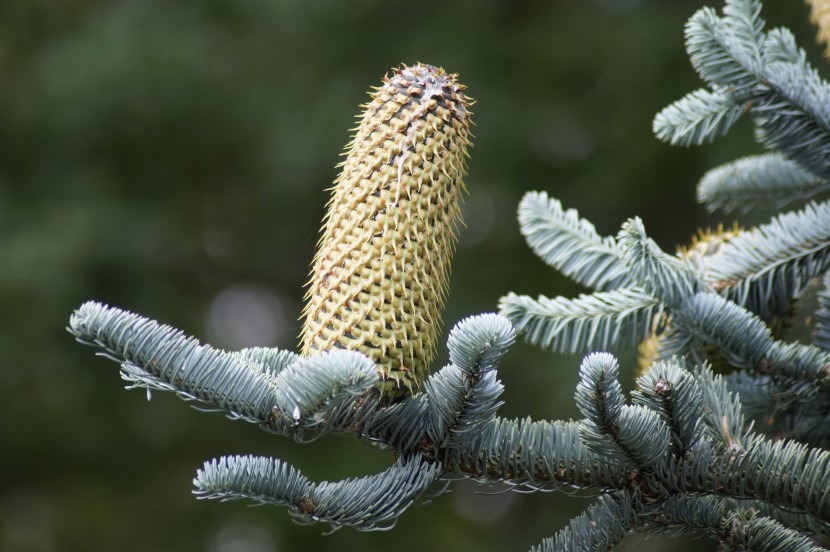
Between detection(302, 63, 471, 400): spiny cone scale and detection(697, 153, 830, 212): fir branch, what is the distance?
3.21ft

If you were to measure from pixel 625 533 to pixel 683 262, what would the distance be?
0.62 m

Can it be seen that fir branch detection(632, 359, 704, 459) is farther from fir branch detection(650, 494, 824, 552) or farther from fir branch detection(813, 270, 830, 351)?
fir branch detection(813, 270, 830, 351)

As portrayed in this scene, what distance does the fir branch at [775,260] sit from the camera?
5.15 ft

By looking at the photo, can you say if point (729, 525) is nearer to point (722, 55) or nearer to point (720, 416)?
point (720, 416)

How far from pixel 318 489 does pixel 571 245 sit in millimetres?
810

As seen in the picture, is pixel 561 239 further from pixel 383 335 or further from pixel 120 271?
pixel 120 271

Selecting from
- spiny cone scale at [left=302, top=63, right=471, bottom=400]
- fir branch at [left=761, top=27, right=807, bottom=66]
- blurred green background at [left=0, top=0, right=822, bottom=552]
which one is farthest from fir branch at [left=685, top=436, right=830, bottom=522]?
blurred green background at [left=0, top=0, right=822, bottom=552]

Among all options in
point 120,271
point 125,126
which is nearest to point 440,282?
point 120,271

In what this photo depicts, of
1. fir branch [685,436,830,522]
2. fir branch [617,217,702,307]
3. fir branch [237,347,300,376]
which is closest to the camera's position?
fir branch [685,436,830,522]

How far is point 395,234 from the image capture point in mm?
1171

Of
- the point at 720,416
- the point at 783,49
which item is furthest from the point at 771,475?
the point at 783,49

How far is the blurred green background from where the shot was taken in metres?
5.34

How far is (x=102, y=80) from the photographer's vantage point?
579 centimetres

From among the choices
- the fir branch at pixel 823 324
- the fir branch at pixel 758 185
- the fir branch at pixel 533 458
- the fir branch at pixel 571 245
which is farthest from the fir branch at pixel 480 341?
the fir branch at pixel 758 185
